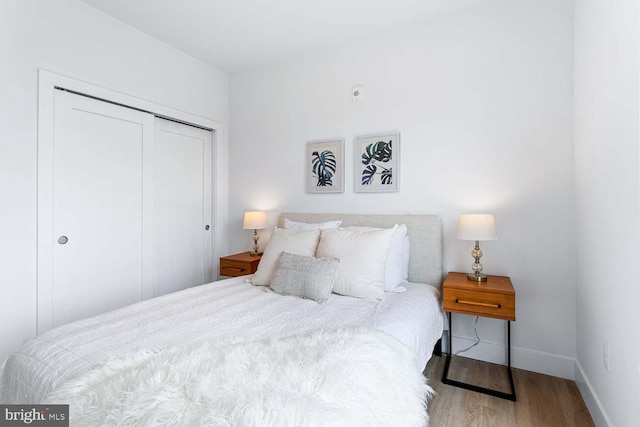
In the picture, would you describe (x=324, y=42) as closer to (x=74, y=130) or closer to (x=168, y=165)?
(x=168, y=165)

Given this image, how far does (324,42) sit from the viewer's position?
9.65ft

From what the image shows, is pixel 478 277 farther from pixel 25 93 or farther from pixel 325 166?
pixel 25 93

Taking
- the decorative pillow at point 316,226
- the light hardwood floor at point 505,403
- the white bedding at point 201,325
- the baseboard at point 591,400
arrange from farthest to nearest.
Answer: the decorative pillow at point 316,226 < the light hardwood floor at point 505,403 < the baseboard at point 591,400 < the white bedding at point 201,325

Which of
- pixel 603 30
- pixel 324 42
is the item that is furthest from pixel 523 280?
pixel 324 42

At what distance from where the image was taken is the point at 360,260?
2.11m

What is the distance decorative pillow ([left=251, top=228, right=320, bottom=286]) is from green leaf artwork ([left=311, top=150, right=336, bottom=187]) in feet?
2.46

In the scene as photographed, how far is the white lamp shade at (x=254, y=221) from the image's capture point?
3.13 meters

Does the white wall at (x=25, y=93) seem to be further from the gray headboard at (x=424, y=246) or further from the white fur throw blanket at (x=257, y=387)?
the gray headboard at (x=424, y=246)

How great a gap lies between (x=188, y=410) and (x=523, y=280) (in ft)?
7.69

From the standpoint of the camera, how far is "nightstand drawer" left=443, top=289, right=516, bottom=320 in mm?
1948

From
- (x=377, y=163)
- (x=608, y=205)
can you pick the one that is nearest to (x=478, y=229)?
(x=608, y=205)

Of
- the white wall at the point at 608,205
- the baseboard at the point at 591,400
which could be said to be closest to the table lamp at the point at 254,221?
the white wall at the point at 608,205

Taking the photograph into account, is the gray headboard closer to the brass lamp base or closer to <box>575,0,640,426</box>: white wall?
the brass lamp base

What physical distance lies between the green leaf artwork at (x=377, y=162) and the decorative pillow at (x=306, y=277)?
0.99 meters
